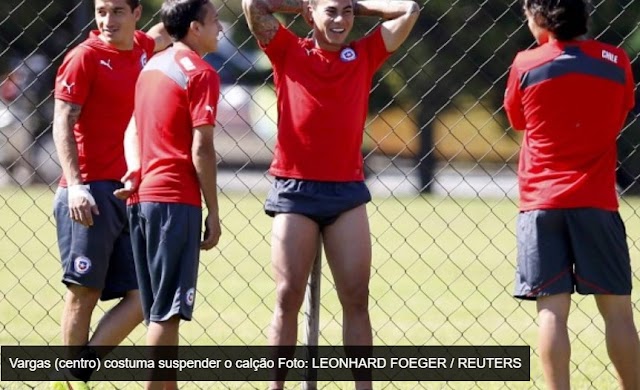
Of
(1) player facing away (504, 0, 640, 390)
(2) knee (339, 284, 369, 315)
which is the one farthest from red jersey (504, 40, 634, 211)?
(2) knee (339, 284, 369, 315)

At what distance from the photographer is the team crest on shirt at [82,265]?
609 centimetres

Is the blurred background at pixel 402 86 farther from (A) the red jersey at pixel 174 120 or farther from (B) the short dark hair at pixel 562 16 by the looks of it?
(A) the red jersey at pixel 174 120

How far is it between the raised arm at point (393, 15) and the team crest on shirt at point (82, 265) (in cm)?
181

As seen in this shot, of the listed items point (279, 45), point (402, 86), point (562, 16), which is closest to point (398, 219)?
point (402, 86)

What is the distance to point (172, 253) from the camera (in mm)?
5523

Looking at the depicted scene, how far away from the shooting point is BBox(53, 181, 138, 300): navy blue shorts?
6090 mm

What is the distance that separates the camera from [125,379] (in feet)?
22.2

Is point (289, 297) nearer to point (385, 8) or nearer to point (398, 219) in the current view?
point (385, 8)

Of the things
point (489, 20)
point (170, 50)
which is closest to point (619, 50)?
point (170, 50)

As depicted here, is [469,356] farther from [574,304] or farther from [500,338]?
[574,304]

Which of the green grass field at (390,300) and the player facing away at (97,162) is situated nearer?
the player facing away at (97,162)

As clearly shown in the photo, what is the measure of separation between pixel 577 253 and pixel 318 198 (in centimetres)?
121

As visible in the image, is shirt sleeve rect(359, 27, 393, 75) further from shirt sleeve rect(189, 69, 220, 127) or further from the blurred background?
the blurred background

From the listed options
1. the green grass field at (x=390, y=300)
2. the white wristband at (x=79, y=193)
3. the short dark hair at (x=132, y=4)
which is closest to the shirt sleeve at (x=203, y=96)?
the white wristband at (x=79, y=193)
